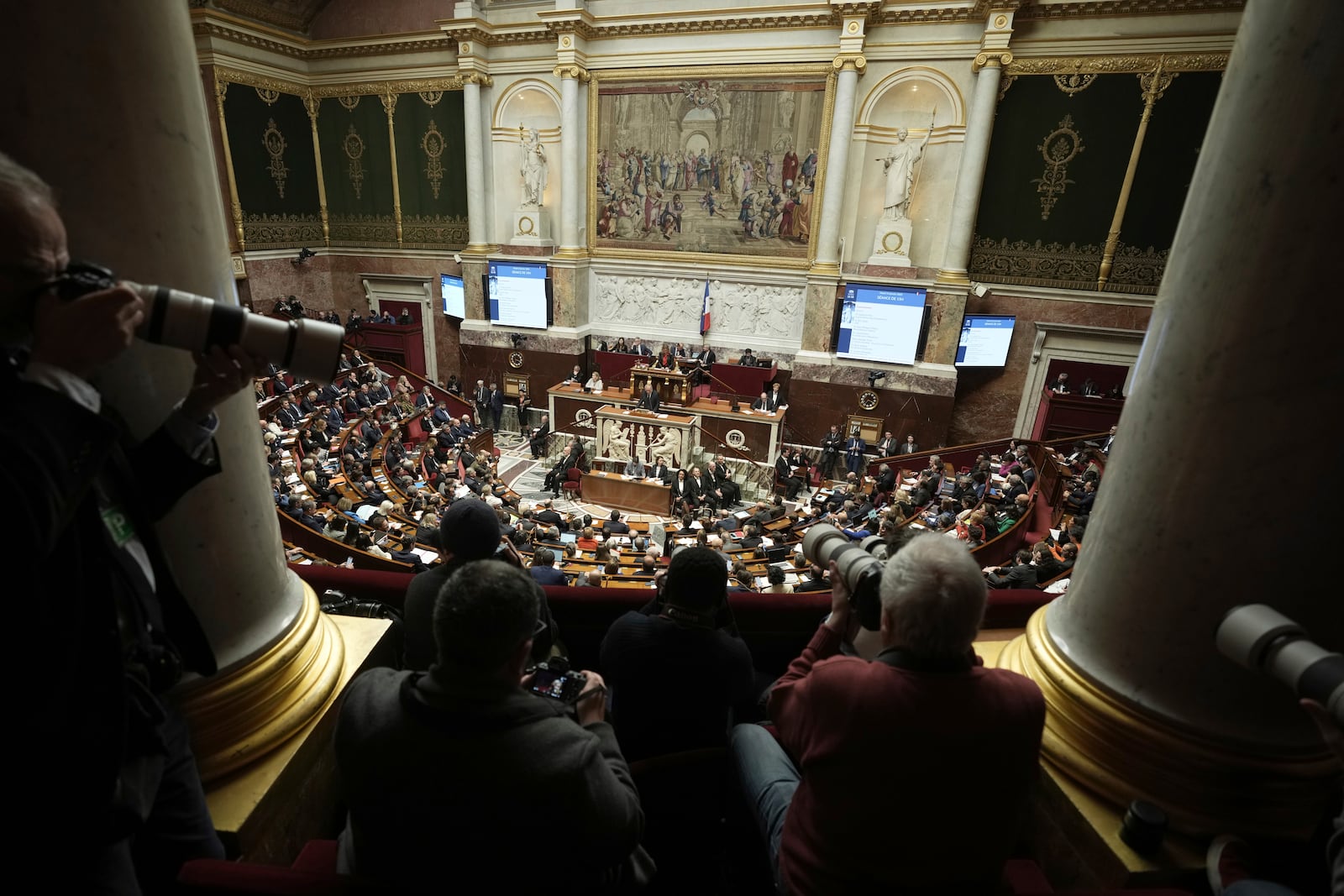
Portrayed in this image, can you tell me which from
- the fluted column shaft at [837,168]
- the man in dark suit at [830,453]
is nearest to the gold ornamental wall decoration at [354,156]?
the fluted column shaft at [837,168]

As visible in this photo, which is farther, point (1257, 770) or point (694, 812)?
point (694, 812)

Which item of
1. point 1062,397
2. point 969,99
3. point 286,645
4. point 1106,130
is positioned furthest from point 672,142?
point 286,645

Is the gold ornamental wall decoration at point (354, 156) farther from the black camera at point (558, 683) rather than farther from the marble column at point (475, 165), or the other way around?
the black camera at point (558, 683)

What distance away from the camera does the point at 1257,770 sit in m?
1.88

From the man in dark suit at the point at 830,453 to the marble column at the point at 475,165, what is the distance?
9.71m

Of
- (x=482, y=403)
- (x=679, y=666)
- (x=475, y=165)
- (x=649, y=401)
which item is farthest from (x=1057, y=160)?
(x=679, y=666)

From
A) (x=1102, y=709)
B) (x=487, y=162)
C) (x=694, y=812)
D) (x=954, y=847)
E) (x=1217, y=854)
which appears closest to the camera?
(x=954, y=847)

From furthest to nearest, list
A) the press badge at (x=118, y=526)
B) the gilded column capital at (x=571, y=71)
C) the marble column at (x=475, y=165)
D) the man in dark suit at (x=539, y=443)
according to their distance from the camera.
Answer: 1. the marble column at (x=475, y=165)
2. the man in dark suit at (x=539, y=443)
3. the gilded column capital at (x=571, y=71)
4. the press badge at (x=118, y=526)

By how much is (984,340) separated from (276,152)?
17.7m

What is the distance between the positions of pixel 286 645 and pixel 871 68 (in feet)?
49.6

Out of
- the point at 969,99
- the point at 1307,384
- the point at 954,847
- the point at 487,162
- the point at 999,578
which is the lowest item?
the point at 999,578

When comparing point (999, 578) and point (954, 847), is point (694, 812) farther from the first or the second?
point (999, 578)

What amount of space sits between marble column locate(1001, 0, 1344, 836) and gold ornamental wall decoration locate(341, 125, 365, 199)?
19422 mm

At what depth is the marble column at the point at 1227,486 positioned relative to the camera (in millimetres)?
1594
